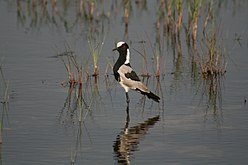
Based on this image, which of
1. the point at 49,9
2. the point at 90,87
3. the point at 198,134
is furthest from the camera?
the point at 49,9

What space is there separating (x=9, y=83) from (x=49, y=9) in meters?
8.43

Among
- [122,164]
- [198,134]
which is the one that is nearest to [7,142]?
[122,164]

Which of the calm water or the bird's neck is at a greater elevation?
the bird's neck

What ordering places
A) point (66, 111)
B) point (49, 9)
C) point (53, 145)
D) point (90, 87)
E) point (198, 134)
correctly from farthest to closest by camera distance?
point (49, 9)
point (90, 87)
point (66, 111)
point (198, 134)
point (53, 145)

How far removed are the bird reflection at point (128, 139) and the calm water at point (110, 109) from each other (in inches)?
0.5

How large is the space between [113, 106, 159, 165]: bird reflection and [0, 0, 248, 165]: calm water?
0.04ft

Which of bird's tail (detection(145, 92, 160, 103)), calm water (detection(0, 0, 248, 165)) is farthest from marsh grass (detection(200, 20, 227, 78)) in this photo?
bird's tail (detection(145, 92, 160, 103))

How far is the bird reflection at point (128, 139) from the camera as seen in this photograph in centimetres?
866

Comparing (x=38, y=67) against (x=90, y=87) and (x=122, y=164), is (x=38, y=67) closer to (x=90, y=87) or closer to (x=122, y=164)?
(x=90, y=87)

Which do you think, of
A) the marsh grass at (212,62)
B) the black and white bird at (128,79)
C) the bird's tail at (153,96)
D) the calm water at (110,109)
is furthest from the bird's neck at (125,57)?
the marsh grass at (212,62)

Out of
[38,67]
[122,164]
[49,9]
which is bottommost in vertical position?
[122,164]

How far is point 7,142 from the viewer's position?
363 inches

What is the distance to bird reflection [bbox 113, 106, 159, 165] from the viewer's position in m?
8.66

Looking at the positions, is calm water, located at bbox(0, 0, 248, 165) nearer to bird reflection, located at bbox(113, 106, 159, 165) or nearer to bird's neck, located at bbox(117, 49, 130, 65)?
bird reflection, located at bbox(113, 106, 159, 165)
